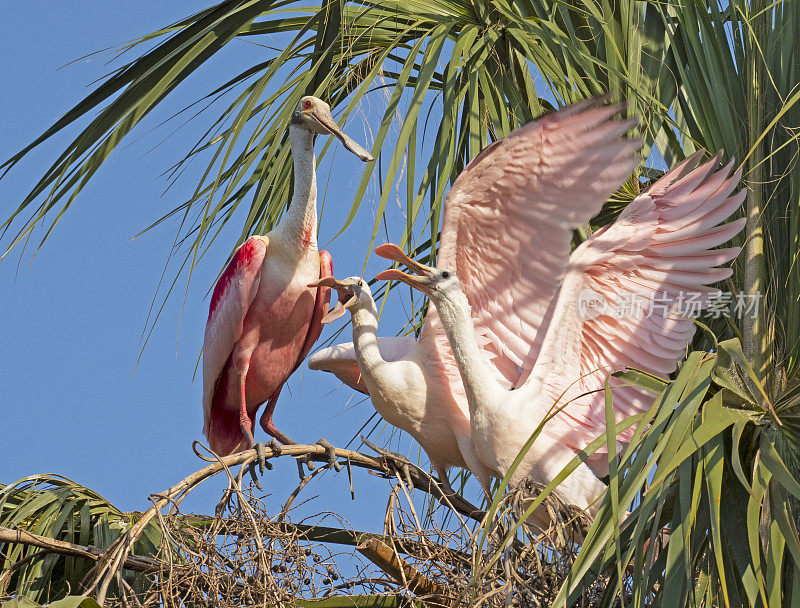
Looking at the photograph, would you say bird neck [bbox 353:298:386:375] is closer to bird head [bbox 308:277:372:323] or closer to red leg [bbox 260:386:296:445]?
bird head [bbox 308:277:372:323]

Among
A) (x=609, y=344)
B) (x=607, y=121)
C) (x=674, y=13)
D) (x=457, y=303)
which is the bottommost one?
(x=609, y=344)

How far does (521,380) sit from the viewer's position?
3.93 meters

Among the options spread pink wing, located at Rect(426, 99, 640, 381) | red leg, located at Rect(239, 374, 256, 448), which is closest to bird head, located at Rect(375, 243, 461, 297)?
spread pink wing, located at Rect(426, 99, 640, 381)

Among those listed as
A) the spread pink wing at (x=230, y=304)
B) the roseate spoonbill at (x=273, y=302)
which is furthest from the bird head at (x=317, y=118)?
the spread pink wing at (x=230, y=304)

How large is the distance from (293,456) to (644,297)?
1.30 m

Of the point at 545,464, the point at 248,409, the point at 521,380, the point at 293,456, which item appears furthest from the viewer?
the point at 248,409

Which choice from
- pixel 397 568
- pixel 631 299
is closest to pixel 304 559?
pixel 397 568

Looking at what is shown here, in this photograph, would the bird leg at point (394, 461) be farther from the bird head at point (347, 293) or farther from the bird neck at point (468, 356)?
the bird head at point (347, 293)

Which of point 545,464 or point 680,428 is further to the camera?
point 545,464

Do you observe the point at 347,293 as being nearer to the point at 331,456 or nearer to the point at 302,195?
the point at 302,195

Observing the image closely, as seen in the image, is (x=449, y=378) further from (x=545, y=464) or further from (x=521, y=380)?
(x=545, y=464)

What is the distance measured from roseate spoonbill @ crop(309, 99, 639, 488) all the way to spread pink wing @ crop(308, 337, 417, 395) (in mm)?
179

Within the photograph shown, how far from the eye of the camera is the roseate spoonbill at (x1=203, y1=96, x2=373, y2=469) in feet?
14.5

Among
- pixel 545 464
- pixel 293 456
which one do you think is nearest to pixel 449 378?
pixel 545 464
